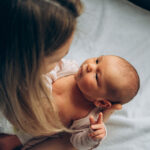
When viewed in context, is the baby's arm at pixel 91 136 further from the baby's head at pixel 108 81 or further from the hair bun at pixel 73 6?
the hair bun at pixel 73 6

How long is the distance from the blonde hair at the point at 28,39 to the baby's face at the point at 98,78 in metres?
0.19

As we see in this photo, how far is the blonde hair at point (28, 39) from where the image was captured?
0.49 metres

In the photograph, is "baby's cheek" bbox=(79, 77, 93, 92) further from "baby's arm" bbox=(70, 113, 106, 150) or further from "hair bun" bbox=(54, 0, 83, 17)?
"hair bun" bbox=(54, 0, 83, 17)

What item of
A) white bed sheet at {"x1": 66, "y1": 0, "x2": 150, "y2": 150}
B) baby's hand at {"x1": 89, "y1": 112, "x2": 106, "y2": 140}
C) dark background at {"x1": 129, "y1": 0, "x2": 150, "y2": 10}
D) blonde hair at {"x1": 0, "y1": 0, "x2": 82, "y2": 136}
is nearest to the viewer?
blonde hair at {"x1": 0, "y1": 0, "x2": 82, "y2": 136}

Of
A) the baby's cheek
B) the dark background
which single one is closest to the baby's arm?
the baby's cheek

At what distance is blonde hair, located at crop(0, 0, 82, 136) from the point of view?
49 centimetres

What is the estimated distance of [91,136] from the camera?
0.80 metres

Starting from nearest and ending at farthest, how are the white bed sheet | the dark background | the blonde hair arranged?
the blonde hair → the white bed sheet → the dark background

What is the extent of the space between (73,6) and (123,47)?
69cm

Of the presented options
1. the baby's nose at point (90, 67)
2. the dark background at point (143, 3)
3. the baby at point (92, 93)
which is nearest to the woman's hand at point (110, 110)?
the baby at point (92, 93)

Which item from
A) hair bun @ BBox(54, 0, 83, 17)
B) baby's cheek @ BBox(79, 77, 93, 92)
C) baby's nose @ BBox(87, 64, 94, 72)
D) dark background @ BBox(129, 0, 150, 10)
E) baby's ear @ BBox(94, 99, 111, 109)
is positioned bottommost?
baby's ear @ BBox(94, 99, 111, 109)

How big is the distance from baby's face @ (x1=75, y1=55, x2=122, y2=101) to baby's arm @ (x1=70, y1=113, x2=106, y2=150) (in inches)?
3.7

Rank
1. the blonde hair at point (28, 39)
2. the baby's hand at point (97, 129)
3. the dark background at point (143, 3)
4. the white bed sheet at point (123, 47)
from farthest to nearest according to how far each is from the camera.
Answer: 1. the dark background at point (143, 3)
2. the white bed sheet at point (123, 47)
3. the baby's hand at point (97, 129)
4. the blonde hair at point (28, 39)

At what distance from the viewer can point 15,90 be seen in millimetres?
646
